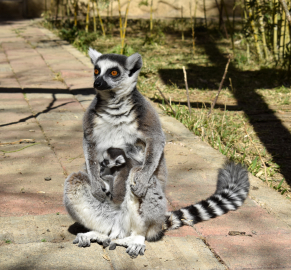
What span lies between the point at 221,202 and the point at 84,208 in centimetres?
88

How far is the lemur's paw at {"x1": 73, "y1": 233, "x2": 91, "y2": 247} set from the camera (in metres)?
2.25

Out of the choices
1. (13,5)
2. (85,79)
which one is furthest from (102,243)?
(13,5)

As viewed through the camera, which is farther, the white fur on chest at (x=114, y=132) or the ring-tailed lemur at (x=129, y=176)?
the white fur on chest at (x=114, y=132)

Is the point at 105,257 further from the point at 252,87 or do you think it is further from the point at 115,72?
the point at 252,87

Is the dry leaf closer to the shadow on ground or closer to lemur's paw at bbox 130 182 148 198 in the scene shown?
lemur's paw at bbox 130 182 148 198

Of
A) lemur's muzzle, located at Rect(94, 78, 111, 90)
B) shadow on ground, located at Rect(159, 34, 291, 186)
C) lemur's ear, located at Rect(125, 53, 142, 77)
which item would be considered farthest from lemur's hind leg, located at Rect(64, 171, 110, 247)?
shadow on ground, located at Rect(159, 34, 291, 186)

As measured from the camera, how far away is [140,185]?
2.18m

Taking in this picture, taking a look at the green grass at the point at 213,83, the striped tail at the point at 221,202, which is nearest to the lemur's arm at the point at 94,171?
the striped tail at the point at 221,202

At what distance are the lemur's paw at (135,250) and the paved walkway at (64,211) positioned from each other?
0.10 ft

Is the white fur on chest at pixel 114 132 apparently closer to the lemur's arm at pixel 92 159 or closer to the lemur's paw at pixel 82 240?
the lemur's arm at pixel 92 159

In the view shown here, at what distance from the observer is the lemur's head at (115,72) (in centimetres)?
235

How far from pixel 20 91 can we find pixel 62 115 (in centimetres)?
111

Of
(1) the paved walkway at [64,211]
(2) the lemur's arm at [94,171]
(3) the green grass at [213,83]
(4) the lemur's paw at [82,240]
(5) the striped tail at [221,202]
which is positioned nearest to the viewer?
(1) the paved walkway at [64,211]

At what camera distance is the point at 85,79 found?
19.6ft
